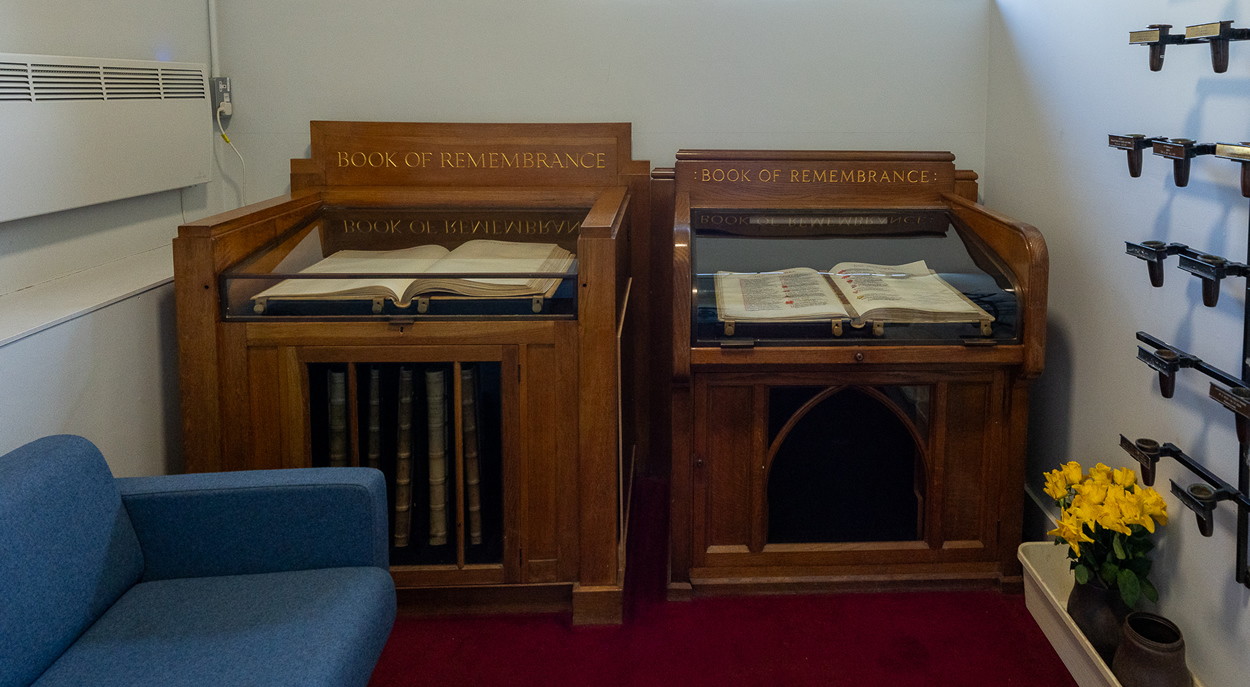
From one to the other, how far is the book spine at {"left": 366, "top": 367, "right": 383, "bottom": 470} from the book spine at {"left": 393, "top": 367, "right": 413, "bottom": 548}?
0.14ft

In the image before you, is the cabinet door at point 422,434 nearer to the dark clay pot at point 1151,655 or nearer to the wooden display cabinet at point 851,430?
the wooden display cabinet at point 851,430

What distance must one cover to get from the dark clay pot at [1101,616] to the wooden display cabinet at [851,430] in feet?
1.22

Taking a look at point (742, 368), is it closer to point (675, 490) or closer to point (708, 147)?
point (675, 490)

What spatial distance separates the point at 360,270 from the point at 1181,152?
1.68 m

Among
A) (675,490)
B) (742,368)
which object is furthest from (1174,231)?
(675,490)

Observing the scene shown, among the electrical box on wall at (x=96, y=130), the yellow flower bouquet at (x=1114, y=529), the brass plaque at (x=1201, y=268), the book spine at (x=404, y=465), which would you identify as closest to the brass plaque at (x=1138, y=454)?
the yellow flower bouquet at (x=1114, y=529)

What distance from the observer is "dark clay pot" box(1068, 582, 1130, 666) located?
1938 millimetres

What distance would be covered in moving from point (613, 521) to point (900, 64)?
172 centimetres

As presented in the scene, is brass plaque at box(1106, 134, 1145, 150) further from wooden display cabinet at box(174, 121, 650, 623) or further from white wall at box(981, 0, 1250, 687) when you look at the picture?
wooden display cabinet at box(174, 121, 650, 623)

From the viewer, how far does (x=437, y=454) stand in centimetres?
216

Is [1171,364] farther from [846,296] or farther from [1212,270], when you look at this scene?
[846,296]

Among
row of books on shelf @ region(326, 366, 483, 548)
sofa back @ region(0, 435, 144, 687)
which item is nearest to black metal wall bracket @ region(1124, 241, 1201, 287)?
row of books on shelf @ region(326, 366, 483, 548)

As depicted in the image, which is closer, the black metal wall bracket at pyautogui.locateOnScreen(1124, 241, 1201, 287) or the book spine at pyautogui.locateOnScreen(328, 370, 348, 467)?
the black metal wall bracket at pyautogui.locateOnScreen(1124, 241, 1201, 287)

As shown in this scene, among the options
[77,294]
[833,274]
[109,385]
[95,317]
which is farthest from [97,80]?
[833,274]
